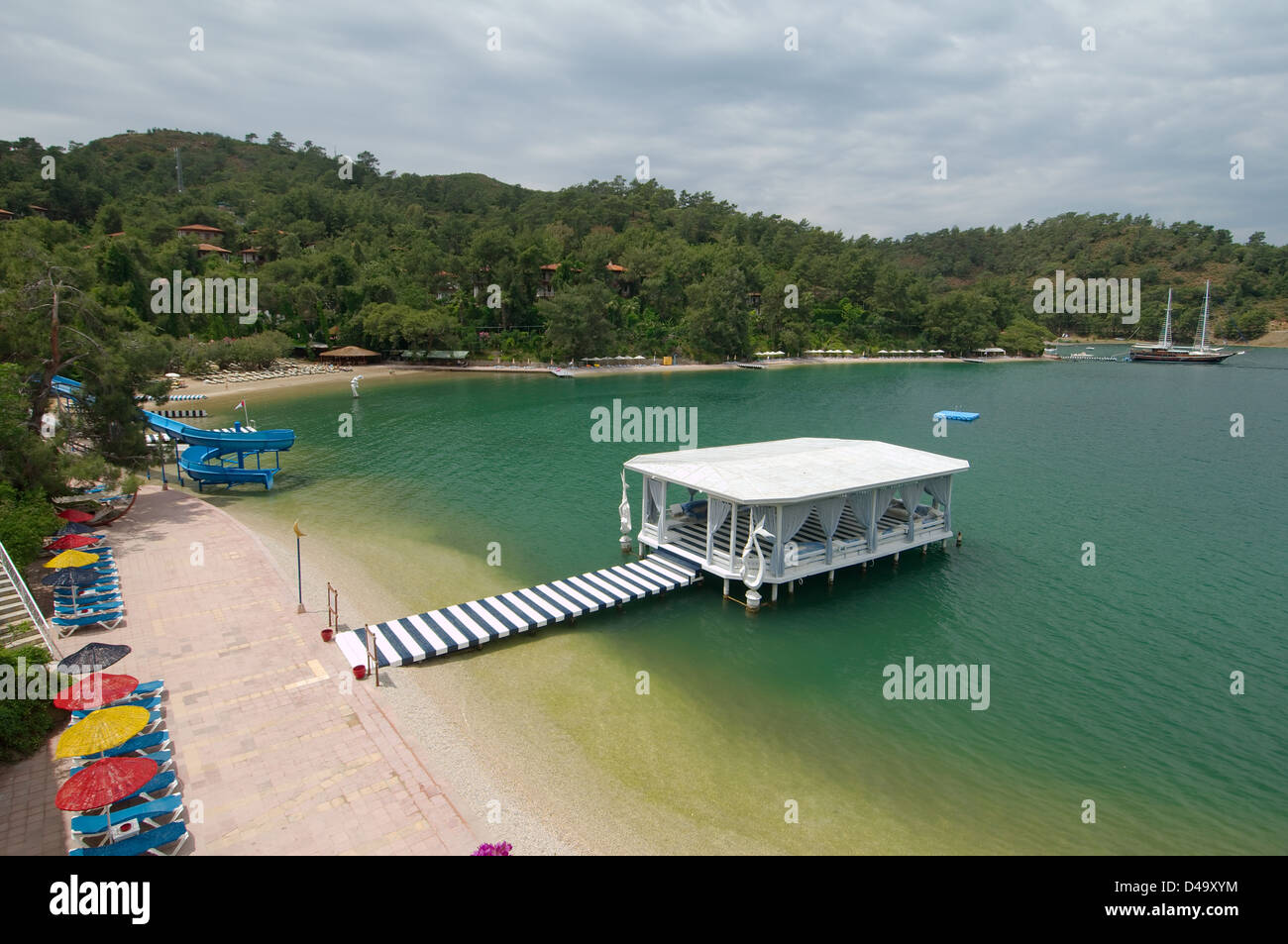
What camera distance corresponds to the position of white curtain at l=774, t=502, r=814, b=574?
20.5 m

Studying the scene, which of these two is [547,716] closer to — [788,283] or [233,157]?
[788,283]

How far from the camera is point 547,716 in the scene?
14.9m

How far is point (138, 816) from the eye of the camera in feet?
33.9

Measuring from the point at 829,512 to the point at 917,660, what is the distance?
17.0 ft

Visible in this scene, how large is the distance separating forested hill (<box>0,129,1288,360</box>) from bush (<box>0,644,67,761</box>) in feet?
178

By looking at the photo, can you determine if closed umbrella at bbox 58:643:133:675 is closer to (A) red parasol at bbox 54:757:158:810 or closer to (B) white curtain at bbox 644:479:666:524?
(A) red parasol at bbox 54:757:158:810

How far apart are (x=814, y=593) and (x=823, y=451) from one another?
5289 mm

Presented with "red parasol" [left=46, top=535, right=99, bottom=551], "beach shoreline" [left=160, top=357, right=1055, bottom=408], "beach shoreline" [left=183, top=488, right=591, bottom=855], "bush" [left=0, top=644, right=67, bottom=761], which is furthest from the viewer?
"beach shoreline" [left=160, top=357, right=1055, bottom=408]

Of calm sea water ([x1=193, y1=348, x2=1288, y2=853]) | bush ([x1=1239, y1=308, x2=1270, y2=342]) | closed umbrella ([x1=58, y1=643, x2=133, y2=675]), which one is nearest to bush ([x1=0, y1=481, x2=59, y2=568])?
calm sea water ([x1=193, y1=348, x2=1288, y2=853])

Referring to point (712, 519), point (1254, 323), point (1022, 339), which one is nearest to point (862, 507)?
point (712, 519)

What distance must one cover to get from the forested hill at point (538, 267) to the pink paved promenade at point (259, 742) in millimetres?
51382

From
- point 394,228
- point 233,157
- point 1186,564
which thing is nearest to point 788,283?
point 394,228

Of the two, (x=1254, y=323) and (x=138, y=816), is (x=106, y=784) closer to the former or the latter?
(x=138, y=816)

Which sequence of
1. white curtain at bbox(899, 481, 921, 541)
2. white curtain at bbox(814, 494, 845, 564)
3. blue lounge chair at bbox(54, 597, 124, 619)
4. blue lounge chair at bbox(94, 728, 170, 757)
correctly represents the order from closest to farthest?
blue lounge chair at bbox(94, 728, 170, 757) < blue lounge chair at bbox(54, 597, 124, 619) < white curtain at bbox(814, 494, 845, 564) < white curtain at bbox(899, 481, 921, 541)
